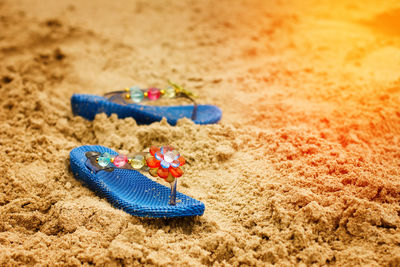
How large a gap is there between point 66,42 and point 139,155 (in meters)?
1.66

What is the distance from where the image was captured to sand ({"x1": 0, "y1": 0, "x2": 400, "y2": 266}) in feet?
3.72

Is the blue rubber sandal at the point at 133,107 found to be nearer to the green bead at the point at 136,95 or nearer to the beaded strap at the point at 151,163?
the green bead at the point at 136,95

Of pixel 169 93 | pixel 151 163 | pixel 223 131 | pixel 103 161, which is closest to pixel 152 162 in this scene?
pixel 151 163

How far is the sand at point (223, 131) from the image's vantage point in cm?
113

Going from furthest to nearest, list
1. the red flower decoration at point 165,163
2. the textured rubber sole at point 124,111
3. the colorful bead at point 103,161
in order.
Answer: the textured rubber sole at point 124,111 → the colorful bead at point 103,161 → the red flower decoration at point 165,163

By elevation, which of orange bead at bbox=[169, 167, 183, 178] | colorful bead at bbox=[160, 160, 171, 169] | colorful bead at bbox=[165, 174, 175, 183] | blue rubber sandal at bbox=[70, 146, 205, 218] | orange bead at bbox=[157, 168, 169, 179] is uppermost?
colorful bead at bbox=[160, 160, 171, 169]

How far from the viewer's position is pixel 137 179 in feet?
4.58

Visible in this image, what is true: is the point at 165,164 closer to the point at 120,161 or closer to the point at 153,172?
the point at 153,172

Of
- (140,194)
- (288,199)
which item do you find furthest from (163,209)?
(288,199)

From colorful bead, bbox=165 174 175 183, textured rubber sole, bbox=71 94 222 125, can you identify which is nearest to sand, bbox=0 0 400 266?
textured rubber sole, bbox=71 94 222 125

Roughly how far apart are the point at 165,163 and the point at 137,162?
134 mm

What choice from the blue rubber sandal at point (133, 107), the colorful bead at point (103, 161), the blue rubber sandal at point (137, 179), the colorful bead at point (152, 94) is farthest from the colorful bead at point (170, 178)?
the colorful bead at point (152, 94)

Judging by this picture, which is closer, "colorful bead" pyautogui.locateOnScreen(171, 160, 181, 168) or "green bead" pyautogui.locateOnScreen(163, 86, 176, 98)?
"colorful bead" pyautogui.locateOnScreen(171, 160, 181, 168)

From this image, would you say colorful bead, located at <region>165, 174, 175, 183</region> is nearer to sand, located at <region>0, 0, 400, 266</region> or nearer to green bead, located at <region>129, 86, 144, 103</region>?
sand, located at <region>0, 0, 400, 266</region>
